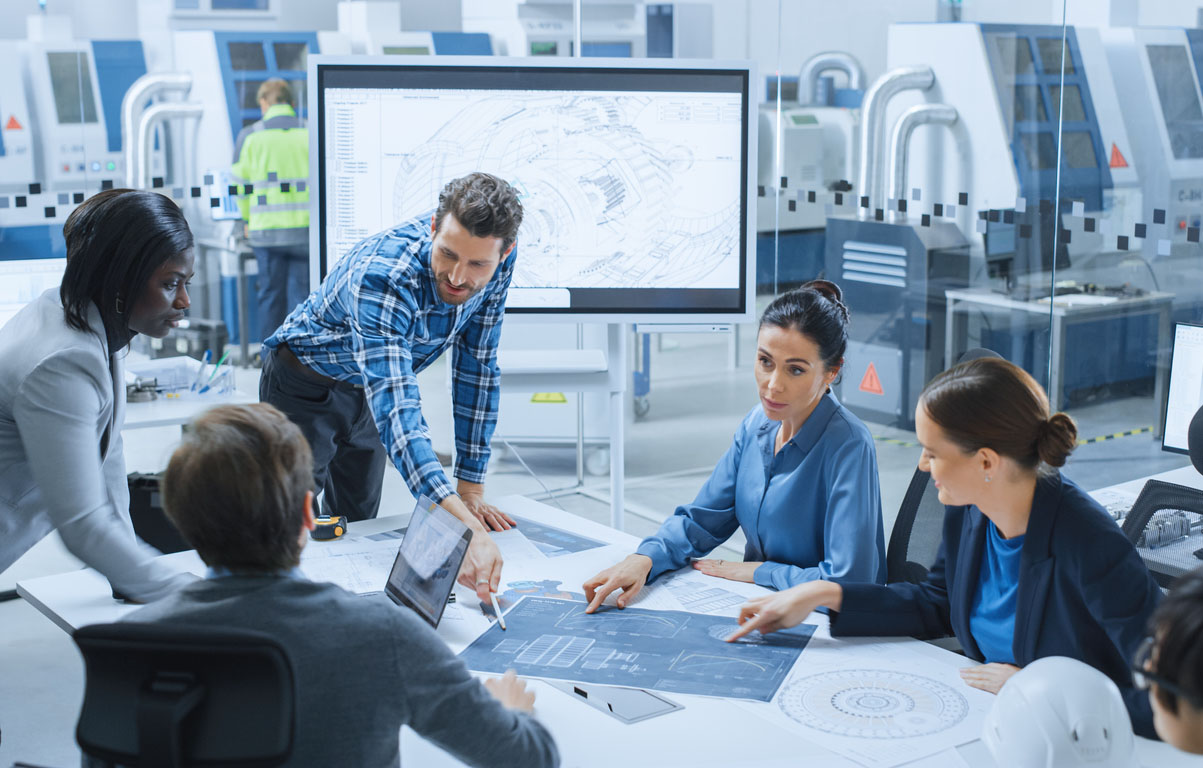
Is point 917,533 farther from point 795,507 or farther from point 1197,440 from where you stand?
point 1197,440

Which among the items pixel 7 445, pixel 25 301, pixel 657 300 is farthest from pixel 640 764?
pixel 25 301

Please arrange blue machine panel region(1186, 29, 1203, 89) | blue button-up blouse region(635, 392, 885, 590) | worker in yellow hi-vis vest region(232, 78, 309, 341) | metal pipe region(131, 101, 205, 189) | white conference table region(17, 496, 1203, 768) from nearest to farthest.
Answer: white conference table region(17, 496, 1203, 768) → blue button-up blouse region(635, 392, 885, 590) → blue machine panel region(1186, 29, 1203, 89) → metal pipe region(131, 101, 205, 189) → worker in yellow hi-vis vest region(232, 78, 309, 341)

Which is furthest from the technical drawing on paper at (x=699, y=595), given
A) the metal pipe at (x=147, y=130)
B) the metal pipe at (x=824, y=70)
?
the metal pipe at (x=147, y=130)

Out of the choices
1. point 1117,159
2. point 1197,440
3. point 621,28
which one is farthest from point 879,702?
point 621,28

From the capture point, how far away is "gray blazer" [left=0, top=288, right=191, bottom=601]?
5.88ft

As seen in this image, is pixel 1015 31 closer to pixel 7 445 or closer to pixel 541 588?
pixel 541 588

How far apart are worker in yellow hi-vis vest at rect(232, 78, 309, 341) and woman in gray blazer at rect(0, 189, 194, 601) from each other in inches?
164

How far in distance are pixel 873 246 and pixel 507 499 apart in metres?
2.57

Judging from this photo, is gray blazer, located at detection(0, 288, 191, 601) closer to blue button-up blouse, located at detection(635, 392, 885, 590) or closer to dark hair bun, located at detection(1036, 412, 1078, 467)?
blue button-up blouse, located at detection(635, 392, 885, 590)

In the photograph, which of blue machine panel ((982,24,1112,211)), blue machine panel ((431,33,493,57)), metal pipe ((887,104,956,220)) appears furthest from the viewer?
blue machine panel ((431,33,493,57))

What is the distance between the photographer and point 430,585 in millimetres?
1910

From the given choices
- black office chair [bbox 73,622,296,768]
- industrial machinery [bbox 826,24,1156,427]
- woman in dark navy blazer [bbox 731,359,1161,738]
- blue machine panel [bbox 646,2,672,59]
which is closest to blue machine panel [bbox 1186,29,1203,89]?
industrial machinery [bbox 826,24,1156,427]

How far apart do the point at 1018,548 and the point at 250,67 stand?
5.45 meters

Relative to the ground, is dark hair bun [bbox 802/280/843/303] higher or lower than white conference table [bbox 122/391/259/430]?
higher
